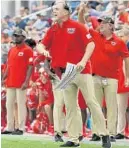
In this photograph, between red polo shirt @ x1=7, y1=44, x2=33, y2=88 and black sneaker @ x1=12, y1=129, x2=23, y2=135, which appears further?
red polo shirt @ x1=7, y1=44, x2=33, y2=88

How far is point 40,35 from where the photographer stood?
22219 mm

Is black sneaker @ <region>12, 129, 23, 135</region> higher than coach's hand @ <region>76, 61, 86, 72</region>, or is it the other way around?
coach's hand @ <region>76, 61, 86, 72</region>

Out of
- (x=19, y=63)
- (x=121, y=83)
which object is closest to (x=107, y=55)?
(x=121, y=83)

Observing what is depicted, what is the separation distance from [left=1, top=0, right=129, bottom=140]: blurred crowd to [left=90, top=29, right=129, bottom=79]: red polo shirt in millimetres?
559

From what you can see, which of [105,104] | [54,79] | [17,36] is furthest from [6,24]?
[54,79]

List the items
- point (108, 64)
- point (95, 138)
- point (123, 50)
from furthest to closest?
point (95, 138) < point (108, 64) < point (123, 50)

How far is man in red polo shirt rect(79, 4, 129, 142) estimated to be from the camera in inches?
539

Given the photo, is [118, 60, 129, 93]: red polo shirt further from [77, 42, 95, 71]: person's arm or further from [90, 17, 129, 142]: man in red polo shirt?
[77, 42, 95, 71]: person's arm

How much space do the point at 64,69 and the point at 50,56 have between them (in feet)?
1.02

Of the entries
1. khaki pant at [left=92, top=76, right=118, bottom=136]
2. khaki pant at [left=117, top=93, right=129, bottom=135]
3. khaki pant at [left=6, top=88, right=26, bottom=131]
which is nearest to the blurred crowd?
khaki pant at [left=117, top=93, right=129, bottom=135]

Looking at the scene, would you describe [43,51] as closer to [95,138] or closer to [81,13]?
[81,13]

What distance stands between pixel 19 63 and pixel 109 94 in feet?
10.4

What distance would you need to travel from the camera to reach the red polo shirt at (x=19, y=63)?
16219 millimetres

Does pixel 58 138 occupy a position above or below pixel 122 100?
below
